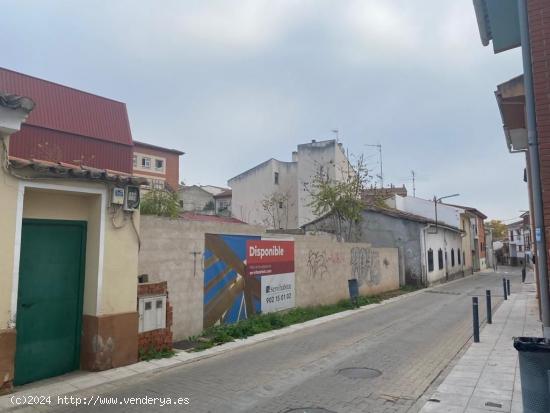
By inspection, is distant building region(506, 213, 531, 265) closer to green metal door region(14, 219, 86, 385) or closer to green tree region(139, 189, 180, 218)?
green tree region(139, 189, 180, 218)

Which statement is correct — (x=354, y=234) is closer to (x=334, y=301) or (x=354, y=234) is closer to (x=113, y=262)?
(x=334, y=301)

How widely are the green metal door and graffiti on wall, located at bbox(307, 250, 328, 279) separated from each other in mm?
8713

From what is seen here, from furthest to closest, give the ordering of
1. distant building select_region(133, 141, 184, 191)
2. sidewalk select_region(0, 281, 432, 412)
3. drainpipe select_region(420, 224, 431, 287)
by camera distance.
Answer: distant building select_region(133, 141, 184, 191) < drainpipe select_region(420, 224, 431, 287) < sidewalk select_region(0, 281, 432, 412)

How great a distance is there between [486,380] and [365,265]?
1267 cm

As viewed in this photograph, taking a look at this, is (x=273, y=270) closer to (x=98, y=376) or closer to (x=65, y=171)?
(x=98, y=376)

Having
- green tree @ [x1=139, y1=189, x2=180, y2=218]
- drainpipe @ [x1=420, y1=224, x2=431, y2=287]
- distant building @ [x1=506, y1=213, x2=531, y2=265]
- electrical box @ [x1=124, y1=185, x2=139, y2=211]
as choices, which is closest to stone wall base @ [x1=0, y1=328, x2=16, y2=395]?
electrical box @ [x1=124, y1=185, x2=139, y2=211]

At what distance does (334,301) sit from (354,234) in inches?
438

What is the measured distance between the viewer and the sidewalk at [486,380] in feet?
18.1

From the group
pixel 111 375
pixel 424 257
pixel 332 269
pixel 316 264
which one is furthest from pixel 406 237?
pixel 111 375

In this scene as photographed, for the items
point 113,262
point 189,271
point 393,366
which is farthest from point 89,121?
point 393,366

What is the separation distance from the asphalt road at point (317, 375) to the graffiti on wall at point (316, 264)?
340 cm

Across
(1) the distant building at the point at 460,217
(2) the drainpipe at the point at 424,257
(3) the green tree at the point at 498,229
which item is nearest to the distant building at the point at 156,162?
(1) the distant building at the point at 460,217

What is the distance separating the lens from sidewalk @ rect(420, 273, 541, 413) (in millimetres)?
5527

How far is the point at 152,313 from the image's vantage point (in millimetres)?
8055
